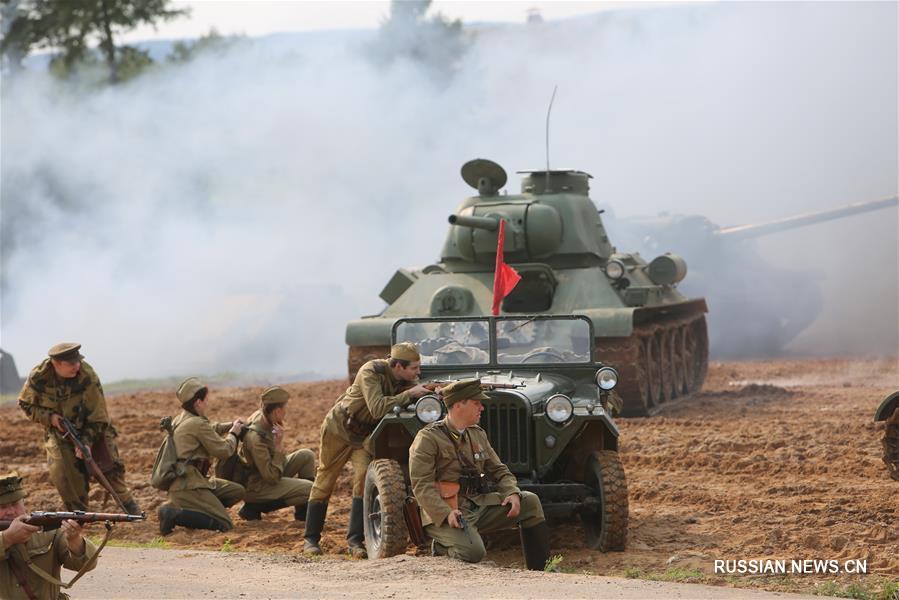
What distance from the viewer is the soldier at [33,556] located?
20.2 feet

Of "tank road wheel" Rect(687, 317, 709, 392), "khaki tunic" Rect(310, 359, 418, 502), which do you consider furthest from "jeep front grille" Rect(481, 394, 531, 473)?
"tank road wheel" Rect(687, 317, 709, 392)

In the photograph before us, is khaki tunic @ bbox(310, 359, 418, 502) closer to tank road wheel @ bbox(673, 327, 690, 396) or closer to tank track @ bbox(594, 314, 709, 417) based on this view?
tank track @ bbox(594, 314, 709, 417)

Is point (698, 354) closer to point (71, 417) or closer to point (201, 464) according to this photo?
point (201, 464)

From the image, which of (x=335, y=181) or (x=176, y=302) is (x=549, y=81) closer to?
(x=335, y=181)

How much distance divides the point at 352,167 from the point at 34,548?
29.8m

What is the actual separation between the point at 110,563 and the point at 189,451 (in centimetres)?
163

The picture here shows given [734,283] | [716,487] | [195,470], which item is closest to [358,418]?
[195,470]

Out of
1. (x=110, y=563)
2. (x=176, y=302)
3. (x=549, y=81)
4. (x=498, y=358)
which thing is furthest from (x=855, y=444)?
(x=549, y=81)

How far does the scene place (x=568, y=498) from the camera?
30.1 ft

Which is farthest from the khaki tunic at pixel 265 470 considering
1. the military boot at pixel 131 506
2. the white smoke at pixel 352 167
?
the white smoke at pixel 352 167

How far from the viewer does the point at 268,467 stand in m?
10.7

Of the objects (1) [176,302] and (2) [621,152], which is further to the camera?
(2) [621,152]

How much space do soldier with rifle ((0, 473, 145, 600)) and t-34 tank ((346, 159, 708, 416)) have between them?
32.8ft

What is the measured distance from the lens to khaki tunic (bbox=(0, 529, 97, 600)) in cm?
622
